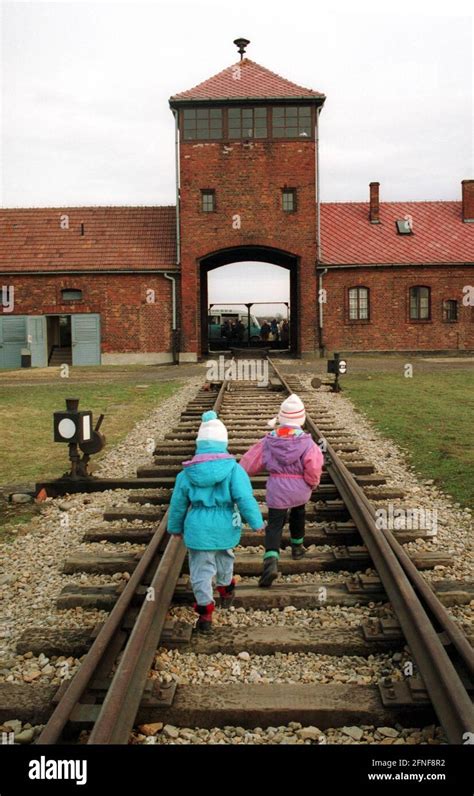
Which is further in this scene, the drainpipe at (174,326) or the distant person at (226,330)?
the distant person at (226,330)

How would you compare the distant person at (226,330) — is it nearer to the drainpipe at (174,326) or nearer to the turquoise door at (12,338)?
the drainpipe at (174,326)

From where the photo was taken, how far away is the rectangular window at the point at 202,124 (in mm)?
28587

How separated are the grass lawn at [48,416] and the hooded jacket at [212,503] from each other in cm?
461

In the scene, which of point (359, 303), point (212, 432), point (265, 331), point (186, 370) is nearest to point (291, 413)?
point (212, 432)

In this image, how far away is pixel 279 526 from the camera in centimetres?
529

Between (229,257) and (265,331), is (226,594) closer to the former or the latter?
(229,257)

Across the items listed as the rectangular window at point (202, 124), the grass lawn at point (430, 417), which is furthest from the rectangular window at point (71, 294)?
the grass lawn at point (430, 417)

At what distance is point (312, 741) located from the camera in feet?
11.0

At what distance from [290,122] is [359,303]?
7.58m

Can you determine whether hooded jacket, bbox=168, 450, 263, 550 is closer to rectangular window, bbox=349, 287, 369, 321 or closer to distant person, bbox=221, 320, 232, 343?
rectangular window, bbox=349, 287, 369, 321

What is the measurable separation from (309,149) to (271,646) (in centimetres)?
2718

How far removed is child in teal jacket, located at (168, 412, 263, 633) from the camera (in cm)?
449

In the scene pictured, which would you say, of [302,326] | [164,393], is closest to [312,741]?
[164,393]
